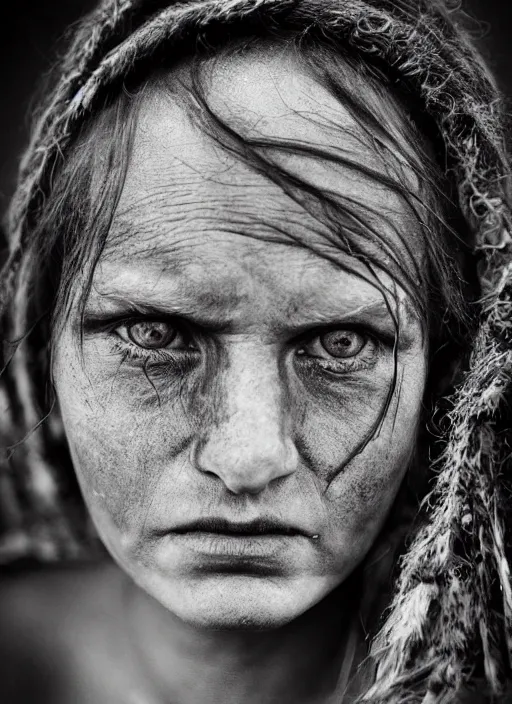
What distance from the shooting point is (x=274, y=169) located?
120cm

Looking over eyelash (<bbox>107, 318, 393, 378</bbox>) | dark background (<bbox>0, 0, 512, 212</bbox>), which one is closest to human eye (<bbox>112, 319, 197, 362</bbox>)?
eyelash (<bbox>107, 318, 393, 378</bbox>)

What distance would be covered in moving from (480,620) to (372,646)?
0.24 m

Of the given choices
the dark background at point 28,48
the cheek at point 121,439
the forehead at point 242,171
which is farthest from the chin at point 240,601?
the dark background at point 28,48

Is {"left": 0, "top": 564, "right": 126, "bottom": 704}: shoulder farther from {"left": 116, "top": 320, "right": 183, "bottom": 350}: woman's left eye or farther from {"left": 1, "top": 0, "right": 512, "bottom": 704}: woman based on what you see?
{"left": 116, "top": 320, "right": 183, "bottom": 350}: woman's left eye

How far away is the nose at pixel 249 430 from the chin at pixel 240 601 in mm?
159

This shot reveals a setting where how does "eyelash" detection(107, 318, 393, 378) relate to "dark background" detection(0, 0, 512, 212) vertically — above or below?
below

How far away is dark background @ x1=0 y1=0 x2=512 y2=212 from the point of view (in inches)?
68.5

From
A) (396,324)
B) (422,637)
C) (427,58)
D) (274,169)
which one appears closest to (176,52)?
(274,169)

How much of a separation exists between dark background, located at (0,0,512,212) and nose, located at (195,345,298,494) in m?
0.82

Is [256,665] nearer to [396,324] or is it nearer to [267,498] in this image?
[267,498]

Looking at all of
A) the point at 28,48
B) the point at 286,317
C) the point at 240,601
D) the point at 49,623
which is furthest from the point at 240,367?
the point at 28,48

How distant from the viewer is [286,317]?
3.97 ft

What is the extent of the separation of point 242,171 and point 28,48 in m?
0.98

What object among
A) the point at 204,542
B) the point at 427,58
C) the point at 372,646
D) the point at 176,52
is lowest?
the point at 372,646
